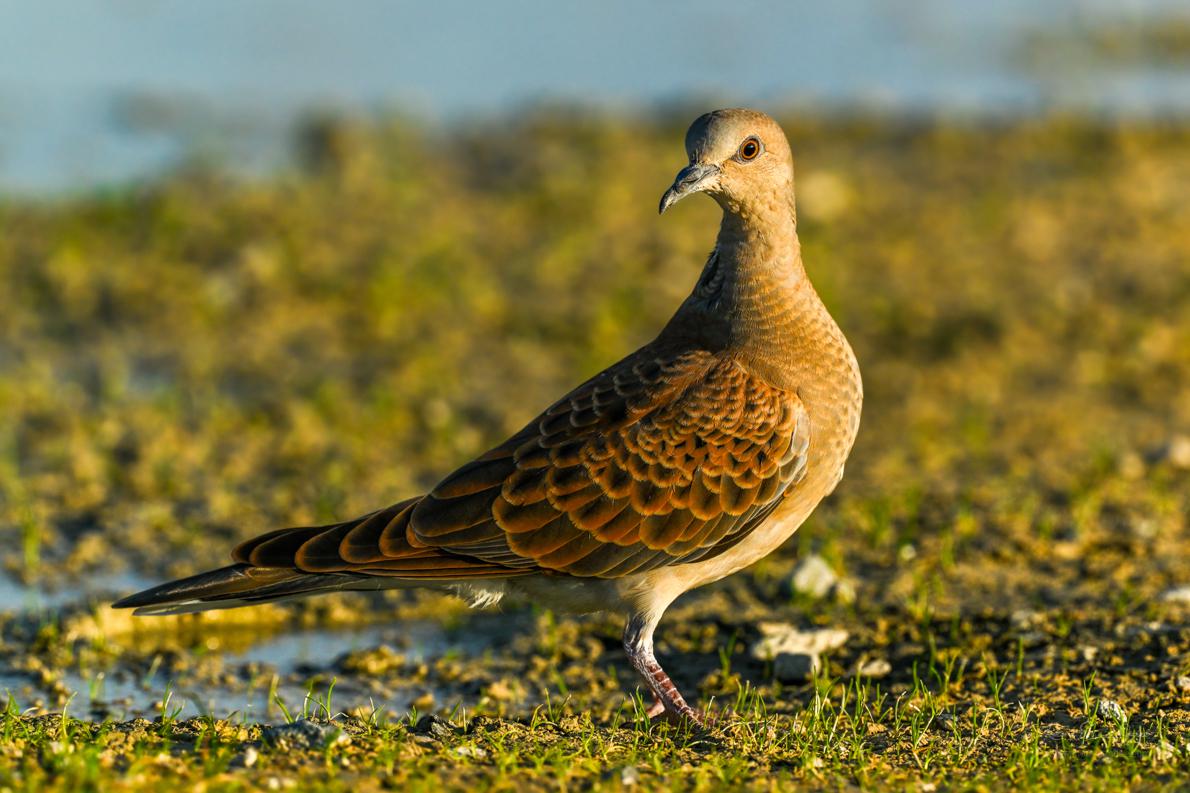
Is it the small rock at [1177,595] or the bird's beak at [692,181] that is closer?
the bird's beak at [692,181]

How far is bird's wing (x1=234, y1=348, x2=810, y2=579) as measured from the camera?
522 centimetres

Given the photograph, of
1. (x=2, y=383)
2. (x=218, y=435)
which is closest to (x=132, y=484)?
(x=218, y=435)

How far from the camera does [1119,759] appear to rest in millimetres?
4602

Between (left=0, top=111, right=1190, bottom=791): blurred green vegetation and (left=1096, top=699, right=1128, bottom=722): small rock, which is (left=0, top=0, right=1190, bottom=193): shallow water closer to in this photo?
(left=0, top=111, right=1190, bottom=791): blurred green vegetation

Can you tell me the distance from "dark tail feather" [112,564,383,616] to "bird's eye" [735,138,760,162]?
1.82 metres

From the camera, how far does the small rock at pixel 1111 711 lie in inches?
193

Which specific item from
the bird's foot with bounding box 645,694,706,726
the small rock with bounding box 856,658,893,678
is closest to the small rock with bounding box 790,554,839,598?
the small rock with bounding box 856,658,893,678

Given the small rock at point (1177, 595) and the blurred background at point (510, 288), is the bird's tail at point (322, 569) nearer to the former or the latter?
the blurred background at point (510, 288)

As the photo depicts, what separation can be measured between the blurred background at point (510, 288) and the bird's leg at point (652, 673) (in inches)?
18.8

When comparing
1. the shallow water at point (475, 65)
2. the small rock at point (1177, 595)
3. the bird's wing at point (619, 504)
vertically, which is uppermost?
the shallow water at point (475, 65)

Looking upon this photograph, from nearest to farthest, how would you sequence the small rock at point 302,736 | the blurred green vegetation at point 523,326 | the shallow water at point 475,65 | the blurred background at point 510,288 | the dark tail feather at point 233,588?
the small rock at point 302,736 → the dark tail feather at point 233,588 → the blurred background at point 510,288 → the blurred green vegetation at point 523,326 → the shallow water at point 475,65

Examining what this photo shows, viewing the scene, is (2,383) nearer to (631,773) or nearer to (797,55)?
(631,773)

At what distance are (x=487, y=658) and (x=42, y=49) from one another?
34.0ft

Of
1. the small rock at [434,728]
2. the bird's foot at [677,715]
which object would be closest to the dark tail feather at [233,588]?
the small rock at [434,728]
